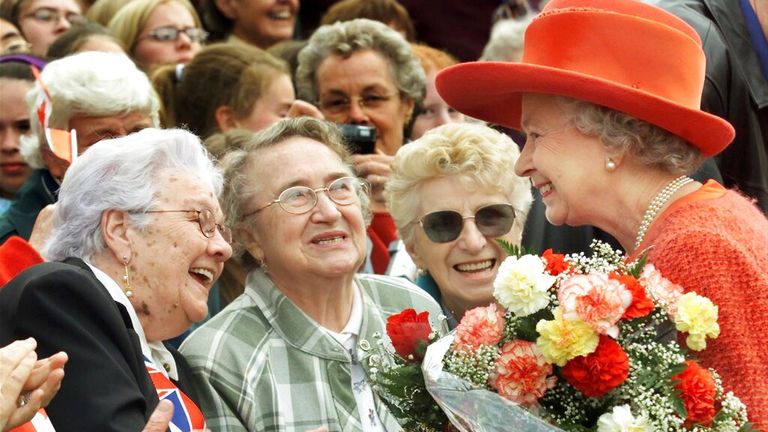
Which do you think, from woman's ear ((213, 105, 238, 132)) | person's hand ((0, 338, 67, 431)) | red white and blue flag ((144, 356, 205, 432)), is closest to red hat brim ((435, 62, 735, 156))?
red white and blue flag ((144, 356, 205, 432))

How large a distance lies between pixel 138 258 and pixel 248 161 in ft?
2.86

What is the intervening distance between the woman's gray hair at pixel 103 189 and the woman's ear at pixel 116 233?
2 cm

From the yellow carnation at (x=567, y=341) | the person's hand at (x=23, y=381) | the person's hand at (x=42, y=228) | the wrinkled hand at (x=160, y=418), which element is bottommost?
the person's hand at (x=42, y=228)

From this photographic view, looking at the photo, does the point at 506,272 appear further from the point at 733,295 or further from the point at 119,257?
the point at 119,257

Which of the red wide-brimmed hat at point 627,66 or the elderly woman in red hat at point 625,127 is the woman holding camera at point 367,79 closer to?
the elderly woman in red hat at point 625,127

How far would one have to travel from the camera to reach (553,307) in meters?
3.55

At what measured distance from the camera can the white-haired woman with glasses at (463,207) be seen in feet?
17.9

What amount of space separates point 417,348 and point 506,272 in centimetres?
38

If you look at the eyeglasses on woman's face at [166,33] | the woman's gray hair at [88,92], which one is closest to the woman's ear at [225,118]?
the woman's gray hair at [88,92]

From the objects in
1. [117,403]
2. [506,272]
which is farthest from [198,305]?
[506,272]

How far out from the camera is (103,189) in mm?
4387

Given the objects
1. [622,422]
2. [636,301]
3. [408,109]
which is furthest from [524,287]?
[408,109]

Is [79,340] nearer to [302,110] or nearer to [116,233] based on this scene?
[116,233]

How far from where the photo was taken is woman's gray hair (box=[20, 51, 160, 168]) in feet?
18.4
